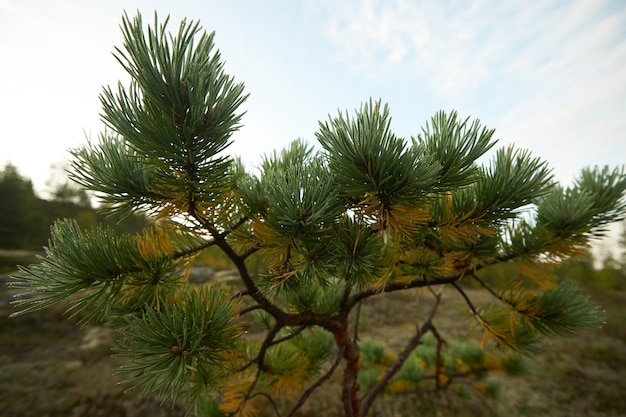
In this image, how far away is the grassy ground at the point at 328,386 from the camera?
63.1 inches

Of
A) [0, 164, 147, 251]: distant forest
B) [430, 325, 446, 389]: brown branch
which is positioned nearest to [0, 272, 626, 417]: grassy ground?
[430, 325, 446, 389]: brown branch

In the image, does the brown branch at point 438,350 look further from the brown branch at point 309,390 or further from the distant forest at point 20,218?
the distant forest at point 20,218

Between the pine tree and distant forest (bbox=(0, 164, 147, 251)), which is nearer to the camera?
the pine tree

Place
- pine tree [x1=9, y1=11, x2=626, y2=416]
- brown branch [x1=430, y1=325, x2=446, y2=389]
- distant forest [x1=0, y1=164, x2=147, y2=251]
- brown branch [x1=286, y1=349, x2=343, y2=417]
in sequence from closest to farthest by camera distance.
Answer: pine tree [x1=9, y1=11, x2=626, y2=416] → brown branch [x1=286, y1=349, x2=343, y2=417] → brown branch [x1=430, y1=325, x2=446, y2=389] → distant forest [x1=0, y1=164, x2=147, y2=251]

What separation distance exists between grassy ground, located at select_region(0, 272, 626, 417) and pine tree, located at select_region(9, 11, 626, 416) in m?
0.52

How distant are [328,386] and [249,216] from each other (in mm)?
1781

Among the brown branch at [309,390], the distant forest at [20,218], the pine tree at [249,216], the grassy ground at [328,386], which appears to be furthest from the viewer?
the distant forest at [20,218]

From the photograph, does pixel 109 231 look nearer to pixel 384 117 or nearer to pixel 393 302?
pixel 384 117

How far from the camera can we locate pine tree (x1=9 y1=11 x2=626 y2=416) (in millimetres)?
384

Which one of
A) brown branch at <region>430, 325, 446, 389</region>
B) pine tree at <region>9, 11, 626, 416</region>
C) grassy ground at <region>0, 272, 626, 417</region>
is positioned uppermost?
pine tree at <region>9, 11, 626, 416</region>

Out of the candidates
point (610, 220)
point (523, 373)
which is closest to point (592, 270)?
point (523, 373)

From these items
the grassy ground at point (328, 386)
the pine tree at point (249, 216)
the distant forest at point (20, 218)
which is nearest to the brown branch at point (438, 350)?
the grassy ground at point (328, 386)

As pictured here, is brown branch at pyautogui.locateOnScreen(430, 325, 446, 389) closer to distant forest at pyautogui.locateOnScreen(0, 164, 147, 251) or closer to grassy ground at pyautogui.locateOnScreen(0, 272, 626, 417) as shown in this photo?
grassy ground at pyautogui.locateOnScreen(0, 272, 626, 417)

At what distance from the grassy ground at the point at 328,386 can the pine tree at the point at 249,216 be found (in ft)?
1.71
